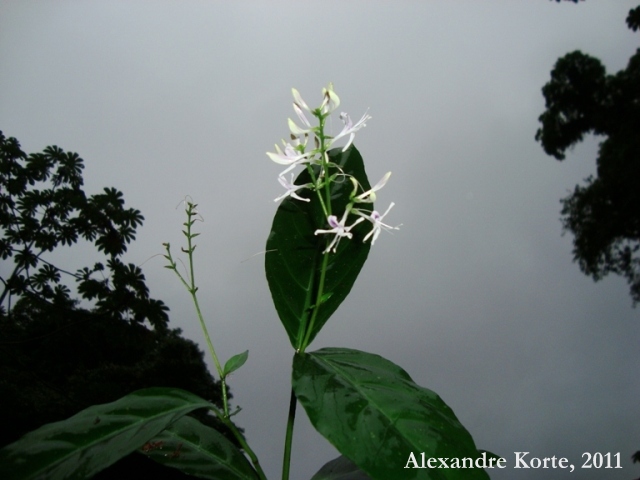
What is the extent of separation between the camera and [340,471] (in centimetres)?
36

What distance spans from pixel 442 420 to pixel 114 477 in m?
0.28

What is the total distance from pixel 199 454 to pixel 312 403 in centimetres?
13

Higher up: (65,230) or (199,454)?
(65,230)

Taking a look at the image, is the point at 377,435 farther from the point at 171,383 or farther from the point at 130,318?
the point at 130,318

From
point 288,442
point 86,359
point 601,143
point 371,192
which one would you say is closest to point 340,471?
point 288,442

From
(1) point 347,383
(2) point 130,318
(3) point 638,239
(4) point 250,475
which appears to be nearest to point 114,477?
(4) point 250,475

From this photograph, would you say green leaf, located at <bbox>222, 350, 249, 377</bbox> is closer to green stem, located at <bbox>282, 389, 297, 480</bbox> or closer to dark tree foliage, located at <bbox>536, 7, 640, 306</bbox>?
green stem, located at <bbox>282, 389, 297, 480</bbox>

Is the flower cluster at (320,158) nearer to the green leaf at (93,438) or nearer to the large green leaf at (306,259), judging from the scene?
the large green leaf at (306,259)

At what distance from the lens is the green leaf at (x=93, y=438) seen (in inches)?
9.2

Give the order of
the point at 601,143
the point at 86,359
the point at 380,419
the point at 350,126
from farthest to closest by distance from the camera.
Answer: the point at 601,143 < the point at 86,359 < the point at 350,126 < the point at 380,419

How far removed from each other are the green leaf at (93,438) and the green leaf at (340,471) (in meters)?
0.12

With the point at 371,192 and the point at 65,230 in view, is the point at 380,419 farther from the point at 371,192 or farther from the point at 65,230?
the point at 65,230

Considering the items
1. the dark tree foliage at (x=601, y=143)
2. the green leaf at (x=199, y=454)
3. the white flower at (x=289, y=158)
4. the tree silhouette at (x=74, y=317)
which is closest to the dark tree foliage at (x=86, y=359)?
the tree silhouette at (x=74, y=317)

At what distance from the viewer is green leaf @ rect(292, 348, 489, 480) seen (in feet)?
0.72
